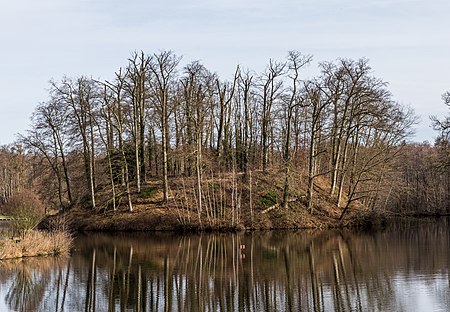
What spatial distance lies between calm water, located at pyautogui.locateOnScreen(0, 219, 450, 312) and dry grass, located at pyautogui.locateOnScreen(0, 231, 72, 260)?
1134 mm

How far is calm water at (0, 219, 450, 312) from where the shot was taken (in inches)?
755

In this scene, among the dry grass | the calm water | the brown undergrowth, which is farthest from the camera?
the brown undergrowth

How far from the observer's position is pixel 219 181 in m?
51.9

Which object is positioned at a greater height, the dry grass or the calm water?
the dry grass

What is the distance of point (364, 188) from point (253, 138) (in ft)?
44.1

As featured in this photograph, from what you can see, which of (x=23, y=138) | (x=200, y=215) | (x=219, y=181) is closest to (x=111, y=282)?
(x=200, y=215)

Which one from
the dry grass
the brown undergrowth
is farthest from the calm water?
the brown undergrowth

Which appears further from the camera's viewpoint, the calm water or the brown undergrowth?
the brown undergrowth

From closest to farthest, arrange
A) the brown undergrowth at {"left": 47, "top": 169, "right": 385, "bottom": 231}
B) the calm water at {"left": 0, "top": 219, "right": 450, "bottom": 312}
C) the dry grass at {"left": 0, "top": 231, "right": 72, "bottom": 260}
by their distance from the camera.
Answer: the calm water at {"left": 0, "top": 219, "right": 450, "bottom": 312}
the dry grass at {"left": 0, "top": 231, "right": 72, "bottom": 260}
the brown undergrowth at {"left": 47, "top": 169, "right": 385, "bottom": 231}

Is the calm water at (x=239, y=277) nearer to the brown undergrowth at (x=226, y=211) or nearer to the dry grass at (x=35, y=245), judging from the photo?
the dry grass at (x=35, y=245)

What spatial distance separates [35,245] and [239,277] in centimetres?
1326

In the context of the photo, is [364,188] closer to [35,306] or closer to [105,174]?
[105,174]

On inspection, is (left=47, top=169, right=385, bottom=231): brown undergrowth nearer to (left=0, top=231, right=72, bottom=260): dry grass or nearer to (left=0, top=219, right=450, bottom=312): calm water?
(left=0, top=219, right=450, bottom=312): calm water

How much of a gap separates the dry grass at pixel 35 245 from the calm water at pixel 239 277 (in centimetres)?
113
